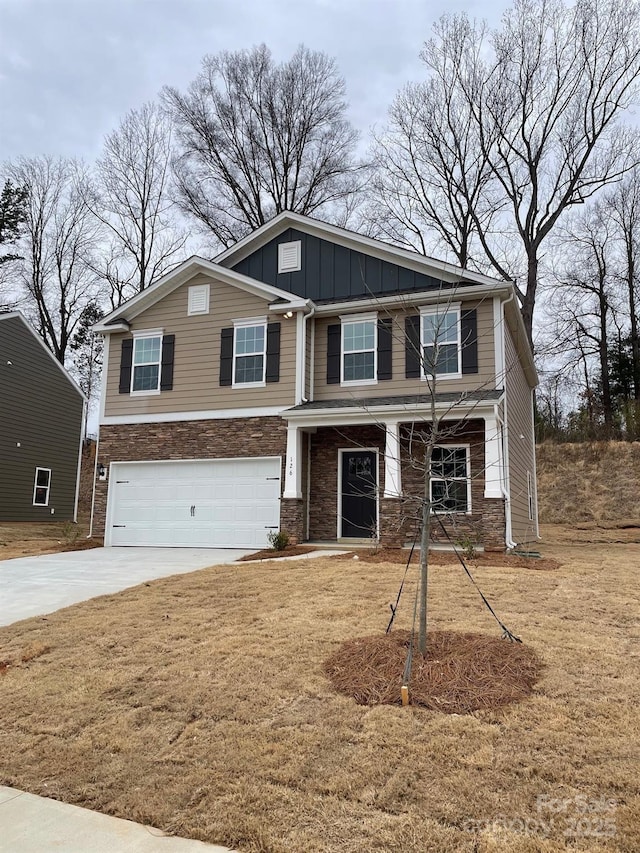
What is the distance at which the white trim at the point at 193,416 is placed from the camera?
538 inches

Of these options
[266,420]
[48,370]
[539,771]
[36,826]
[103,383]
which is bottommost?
[36,826]

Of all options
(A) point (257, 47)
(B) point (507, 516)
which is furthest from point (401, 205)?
(B) point (507, 516)

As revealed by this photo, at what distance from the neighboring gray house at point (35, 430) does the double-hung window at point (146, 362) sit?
7.31 m

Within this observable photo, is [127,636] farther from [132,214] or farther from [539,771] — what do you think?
[132,214]

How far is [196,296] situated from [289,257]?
8.45 feet

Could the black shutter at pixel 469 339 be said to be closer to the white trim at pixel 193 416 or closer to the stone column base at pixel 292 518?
the white trim at pixel 193 416

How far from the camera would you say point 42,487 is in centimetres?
2125

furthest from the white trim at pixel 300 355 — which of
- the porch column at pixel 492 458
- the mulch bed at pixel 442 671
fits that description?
the mulch bed at pixel 442 671

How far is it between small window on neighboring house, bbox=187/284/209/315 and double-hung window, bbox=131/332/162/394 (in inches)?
43.5

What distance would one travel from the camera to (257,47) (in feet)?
84.0

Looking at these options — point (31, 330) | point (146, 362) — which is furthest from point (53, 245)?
point (146, 362)

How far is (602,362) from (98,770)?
94.5ft

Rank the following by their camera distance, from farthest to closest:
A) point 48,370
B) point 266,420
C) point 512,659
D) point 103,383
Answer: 1. point 48,370
2. point 103,383
3. point 266,420
4. point 512,659

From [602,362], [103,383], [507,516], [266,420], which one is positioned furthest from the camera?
[602,362]
